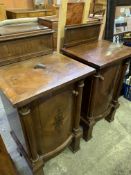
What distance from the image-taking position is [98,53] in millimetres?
1198

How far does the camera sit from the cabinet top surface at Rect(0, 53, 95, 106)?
0.72m

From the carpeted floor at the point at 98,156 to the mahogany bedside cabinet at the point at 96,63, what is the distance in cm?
15

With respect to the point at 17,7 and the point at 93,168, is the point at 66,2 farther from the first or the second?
the point at 17,7

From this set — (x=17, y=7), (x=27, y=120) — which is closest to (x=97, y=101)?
(x=27, y=120)

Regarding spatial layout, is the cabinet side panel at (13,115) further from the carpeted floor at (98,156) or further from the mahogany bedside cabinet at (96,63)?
the mahogany bedside cabinet at (96,63)

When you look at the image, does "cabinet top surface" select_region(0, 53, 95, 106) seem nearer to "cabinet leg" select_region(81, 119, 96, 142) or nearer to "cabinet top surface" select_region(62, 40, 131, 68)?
"cabinet top surface" select_region(62, 40, 131, 68)

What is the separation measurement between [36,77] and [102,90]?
67 centimetres

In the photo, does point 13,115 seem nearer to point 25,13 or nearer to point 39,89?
point 39,89

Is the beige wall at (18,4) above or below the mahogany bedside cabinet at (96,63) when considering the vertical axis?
above

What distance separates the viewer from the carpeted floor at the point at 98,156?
1.27 m

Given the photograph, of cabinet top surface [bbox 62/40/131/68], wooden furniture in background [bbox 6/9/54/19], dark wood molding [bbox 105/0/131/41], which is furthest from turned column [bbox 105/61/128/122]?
wooden furniture in background [bbox 6/9/54/19]

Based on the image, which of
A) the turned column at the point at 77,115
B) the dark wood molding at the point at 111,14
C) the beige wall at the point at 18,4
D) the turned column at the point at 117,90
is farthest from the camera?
the beige wall at the point at 18,4

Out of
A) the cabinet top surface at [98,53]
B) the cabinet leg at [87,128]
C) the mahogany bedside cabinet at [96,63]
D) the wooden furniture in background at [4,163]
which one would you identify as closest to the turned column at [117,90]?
the mahogany bedside cabinet at [96,63]

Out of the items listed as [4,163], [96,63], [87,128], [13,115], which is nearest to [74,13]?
[96,63]
